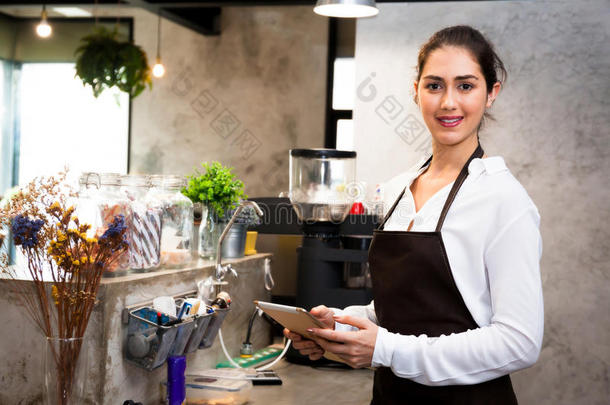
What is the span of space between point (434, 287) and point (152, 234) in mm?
1004

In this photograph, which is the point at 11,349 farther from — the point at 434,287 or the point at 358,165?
the point at 358,165

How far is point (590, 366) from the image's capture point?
3670mm

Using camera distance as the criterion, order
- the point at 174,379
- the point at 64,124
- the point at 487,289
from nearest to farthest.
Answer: the point at 487,289 < the point at 174,379 < the point at 64,124

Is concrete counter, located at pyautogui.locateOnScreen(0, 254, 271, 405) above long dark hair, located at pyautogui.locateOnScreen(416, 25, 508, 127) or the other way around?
the other way around

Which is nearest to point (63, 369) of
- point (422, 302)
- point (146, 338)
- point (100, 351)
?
point (100, 351)

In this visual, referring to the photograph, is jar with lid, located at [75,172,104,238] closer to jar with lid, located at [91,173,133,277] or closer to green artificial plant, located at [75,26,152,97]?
jar with lid, located at [91,173,133,277]

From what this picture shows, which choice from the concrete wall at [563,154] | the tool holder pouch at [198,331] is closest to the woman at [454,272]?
the tool holder pouch at [198,331]

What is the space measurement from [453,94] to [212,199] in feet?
4.67

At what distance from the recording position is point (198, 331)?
7.15 feet

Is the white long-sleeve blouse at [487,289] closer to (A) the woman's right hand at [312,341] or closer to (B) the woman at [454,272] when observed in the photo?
(B) the woman at [454,272]

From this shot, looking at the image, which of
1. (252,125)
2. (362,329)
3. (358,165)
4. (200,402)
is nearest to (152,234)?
(200,402)

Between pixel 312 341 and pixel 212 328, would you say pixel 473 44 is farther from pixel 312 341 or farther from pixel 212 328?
pixel 212 328

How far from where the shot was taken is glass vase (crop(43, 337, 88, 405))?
172 centimetres

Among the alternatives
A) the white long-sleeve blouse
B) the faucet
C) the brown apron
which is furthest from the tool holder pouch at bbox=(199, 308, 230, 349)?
the white long-sleeve blouse
